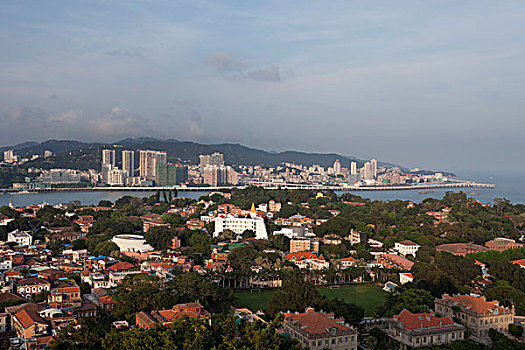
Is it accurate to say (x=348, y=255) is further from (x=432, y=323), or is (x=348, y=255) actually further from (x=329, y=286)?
(x=432, y=323)

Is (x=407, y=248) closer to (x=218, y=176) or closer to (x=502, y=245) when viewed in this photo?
(x=502, y=245)

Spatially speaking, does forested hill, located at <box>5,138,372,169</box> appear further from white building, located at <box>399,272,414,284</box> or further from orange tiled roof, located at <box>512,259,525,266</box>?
orange tiled roof, located at <box>512,259,525,266</box>

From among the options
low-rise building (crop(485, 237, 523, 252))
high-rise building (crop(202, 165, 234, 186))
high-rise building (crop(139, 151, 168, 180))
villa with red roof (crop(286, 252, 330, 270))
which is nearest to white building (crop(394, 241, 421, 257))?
low-rise building (crop(485, 237, 523, 252))

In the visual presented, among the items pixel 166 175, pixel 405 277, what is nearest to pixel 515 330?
pixel 405 277

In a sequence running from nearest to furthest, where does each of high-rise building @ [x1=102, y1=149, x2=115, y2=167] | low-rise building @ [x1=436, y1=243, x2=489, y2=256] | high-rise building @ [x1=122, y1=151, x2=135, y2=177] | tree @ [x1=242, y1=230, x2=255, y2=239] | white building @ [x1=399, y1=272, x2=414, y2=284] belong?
white building @ [x1=399, y1=272, x2=414, y2=284], low-rise building @ [x1=436, y1=243, x2=489, y2=256], tree @ [x1=242, y1=230, x2=255, y2=239], high-rise building @ [x1=122, y1=151, x2=135, y2=177], high-rise building @ [x1=102, y1=149, x2=115, y2=167]

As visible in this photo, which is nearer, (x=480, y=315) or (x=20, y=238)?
(x=480, y=315)

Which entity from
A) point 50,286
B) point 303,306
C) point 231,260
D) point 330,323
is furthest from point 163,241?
point 330,323

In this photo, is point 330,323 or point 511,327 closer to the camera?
point 330,323
